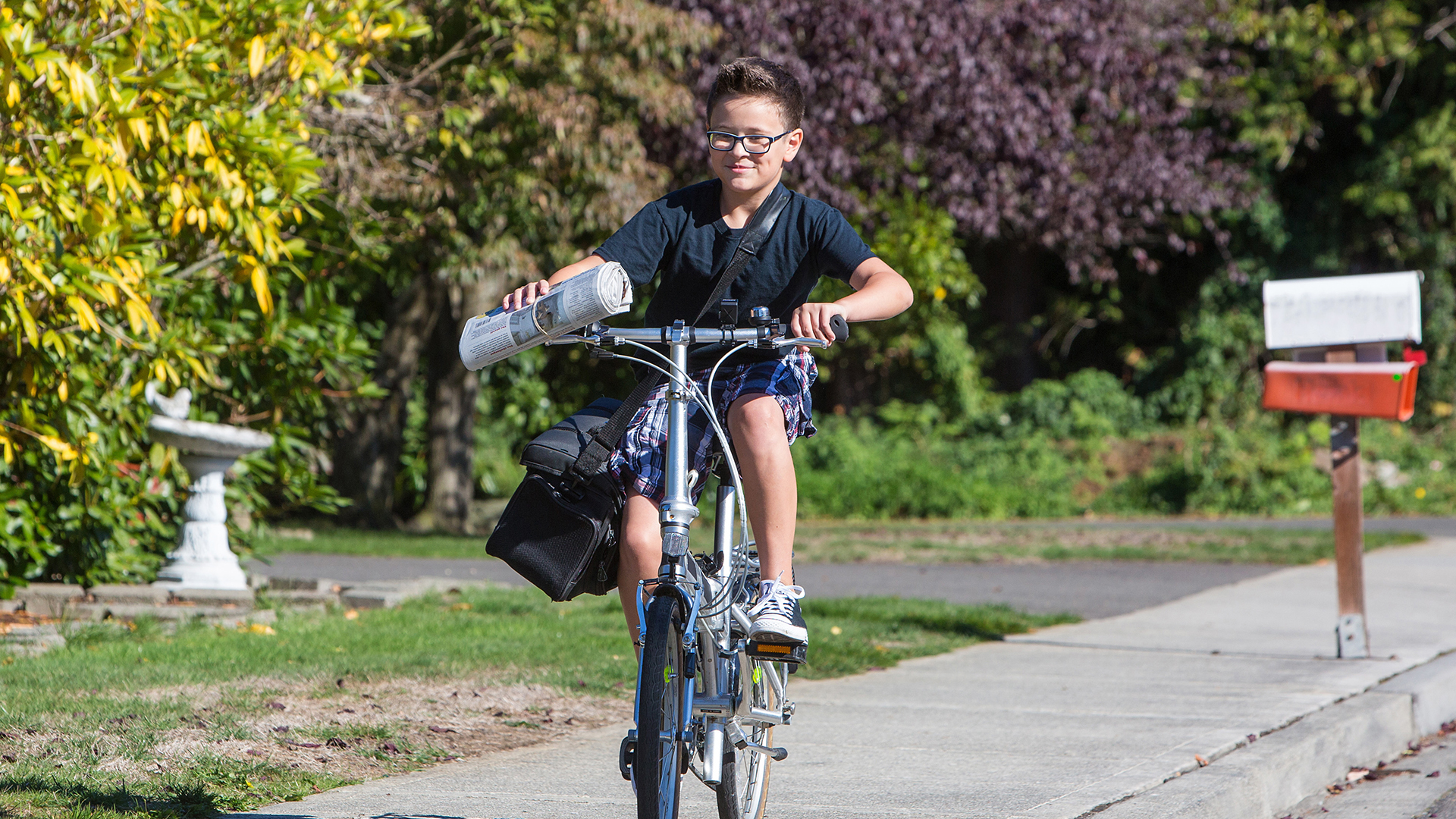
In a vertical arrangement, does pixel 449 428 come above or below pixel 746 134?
below

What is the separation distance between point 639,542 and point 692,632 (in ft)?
Answer: 1.03

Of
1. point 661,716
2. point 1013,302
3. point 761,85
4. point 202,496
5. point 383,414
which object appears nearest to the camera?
point 661,716

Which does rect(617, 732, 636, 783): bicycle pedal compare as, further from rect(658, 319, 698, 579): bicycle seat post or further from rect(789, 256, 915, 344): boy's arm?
rect(789, 256, 915, 344): boy's arm

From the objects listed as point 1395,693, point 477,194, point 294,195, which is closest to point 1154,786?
point 1395,693

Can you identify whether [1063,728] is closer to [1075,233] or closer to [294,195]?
[294,195]

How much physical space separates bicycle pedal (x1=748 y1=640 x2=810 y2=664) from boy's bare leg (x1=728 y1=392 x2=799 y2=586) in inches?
7.9

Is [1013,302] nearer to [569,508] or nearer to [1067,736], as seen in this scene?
[1067,736]

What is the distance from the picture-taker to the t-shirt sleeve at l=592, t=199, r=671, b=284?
338 cm

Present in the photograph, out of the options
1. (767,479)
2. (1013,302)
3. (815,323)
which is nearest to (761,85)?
(815,323)

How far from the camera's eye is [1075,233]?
639 inches

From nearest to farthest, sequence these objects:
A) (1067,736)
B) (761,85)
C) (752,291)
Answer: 1. (761,85)
2. (752,291)
3. (1067,736)

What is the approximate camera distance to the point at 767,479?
3.23 m

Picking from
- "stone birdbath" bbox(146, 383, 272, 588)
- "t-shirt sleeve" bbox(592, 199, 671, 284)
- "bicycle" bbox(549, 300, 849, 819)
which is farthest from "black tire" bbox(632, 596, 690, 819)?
"stone birdbath" bbox(146, 383, 272, 588)

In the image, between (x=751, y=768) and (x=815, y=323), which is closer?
(x=815, y=323)
